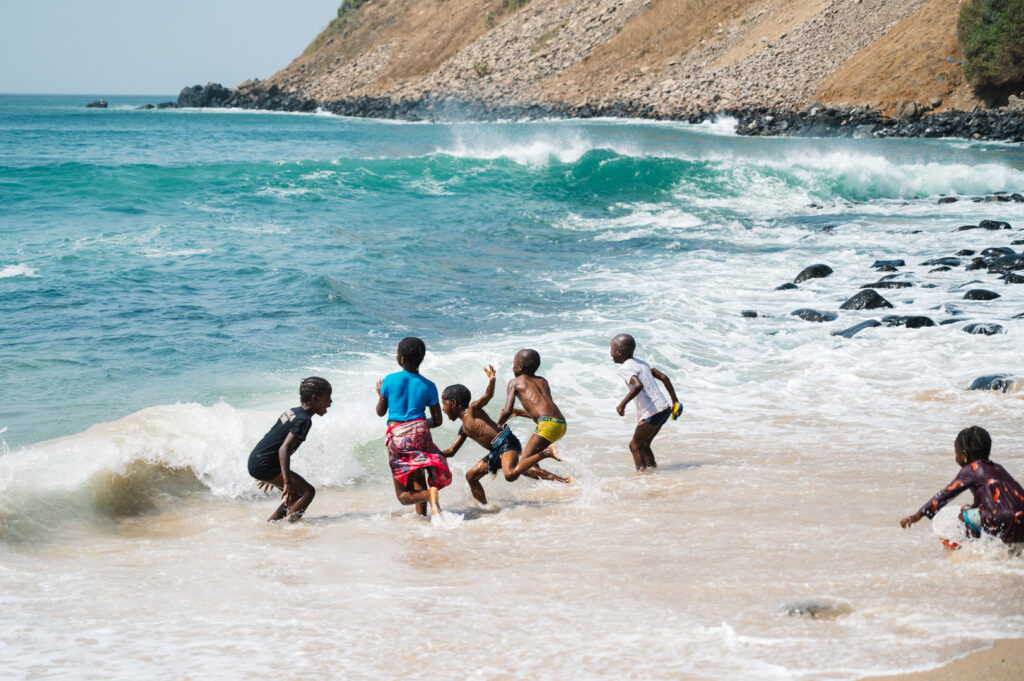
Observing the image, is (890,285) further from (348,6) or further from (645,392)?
(348,6)

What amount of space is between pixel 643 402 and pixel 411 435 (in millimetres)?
1972

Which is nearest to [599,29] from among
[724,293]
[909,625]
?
[724,293]

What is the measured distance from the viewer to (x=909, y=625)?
4.10m

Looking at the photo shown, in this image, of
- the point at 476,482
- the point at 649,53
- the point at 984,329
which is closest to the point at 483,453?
the point at 476,482

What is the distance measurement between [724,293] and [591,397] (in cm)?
573

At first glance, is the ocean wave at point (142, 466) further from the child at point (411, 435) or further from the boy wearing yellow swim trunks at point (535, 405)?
the boy wearing yellow swim trunks at point (535, 405)

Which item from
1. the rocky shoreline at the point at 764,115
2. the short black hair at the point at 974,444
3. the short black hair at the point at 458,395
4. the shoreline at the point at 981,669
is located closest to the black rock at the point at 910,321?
the short black hair at the point at 458,395

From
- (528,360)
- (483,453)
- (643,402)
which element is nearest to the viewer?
(528,360)

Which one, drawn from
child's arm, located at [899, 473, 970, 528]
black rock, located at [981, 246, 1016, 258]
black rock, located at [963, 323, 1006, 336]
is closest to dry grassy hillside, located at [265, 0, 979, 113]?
black rock, located at [981, 246, 1016, 258]

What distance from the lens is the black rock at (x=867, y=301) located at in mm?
13141

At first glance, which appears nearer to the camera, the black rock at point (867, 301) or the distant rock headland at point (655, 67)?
the black rock at point (867, 301)

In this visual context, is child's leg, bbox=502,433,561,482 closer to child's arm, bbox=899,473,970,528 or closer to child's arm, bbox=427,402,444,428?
child's arm, bbox=427,402,444,428

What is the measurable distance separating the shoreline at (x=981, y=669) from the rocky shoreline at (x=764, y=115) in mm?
40906

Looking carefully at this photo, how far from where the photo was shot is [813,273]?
1570 cm
